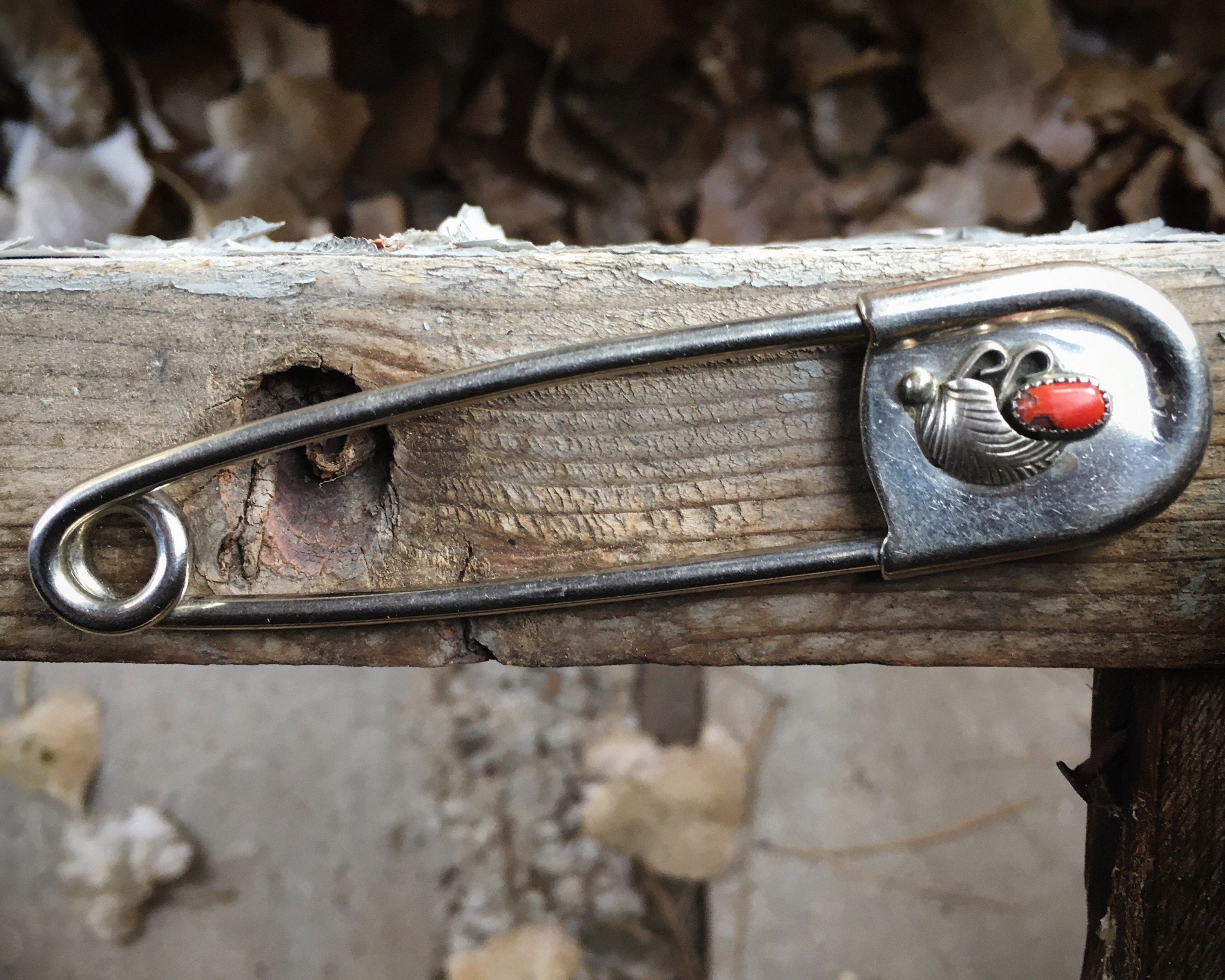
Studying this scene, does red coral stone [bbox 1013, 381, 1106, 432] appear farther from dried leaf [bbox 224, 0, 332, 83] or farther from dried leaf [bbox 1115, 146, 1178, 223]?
dried leaf [bbox 224, 0, 332, 83]

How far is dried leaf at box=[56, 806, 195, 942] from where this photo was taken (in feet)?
2.38

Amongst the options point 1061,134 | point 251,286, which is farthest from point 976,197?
point 251,286

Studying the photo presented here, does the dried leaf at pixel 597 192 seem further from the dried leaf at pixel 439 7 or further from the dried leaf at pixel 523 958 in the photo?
the dried leaf at pixel 523 958

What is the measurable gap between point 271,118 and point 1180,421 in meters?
0.74

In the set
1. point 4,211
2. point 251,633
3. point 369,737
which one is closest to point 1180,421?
point 251,633

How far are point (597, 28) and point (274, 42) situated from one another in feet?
0.90

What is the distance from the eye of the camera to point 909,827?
795mm

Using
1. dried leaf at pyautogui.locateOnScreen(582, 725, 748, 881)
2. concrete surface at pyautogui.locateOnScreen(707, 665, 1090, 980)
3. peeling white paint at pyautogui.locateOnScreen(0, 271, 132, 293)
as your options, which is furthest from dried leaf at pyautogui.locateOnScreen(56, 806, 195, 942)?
peeling white paint at pyautogui.locateOnScreen(0, 271, 132, 293)

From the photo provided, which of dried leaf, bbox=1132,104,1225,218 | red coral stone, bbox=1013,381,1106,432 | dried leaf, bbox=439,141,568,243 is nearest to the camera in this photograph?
red coral stone, bbox=1013,381,1106,432

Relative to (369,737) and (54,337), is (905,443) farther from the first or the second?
(369,737)

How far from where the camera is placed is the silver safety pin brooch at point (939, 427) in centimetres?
29

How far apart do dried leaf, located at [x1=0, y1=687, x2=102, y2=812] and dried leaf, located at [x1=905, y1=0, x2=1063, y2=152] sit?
94 centimetres

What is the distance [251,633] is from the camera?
35cm

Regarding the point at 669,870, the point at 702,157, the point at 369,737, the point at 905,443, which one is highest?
the point at 702,157
